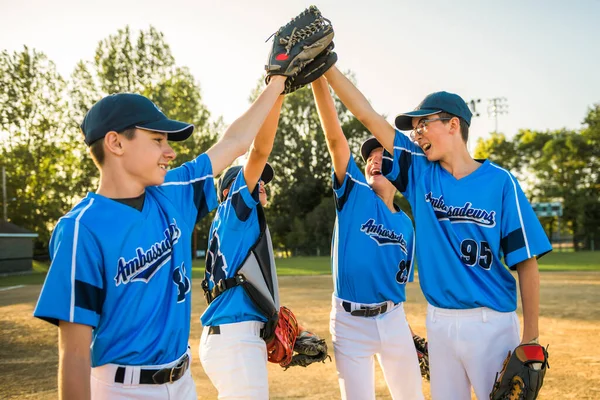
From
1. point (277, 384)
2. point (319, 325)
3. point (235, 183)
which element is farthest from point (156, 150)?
point (319, 325)

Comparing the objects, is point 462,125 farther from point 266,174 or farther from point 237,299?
point 237,299

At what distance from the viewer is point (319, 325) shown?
32.7 ft

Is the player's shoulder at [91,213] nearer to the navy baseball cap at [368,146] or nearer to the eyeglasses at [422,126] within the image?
the eyeglasses at [422,126]

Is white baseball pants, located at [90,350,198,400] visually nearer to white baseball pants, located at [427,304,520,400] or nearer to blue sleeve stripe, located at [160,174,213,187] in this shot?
blue sleeve stripe, located at [160,174,213,187]

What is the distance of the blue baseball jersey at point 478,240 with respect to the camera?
3.25m

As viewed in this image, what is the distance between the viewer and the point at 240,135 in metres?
3.15

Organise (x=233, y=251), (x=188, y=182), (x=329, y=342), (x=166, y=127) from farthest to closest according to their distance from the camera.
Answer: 1. (x=329, y=342)
2. (x=233, y=251)
3. (x=188, y=182)
4. (x=166, y=127)

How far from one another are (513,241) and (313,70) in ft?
5.61

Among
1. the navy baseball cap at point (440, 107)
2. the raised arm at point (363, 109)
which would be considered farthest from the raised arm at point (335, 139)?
the navy baseball cap at point (440, 107)

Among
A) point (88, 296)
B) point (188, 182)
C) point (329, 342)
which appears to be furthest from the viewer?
point (329, 342)

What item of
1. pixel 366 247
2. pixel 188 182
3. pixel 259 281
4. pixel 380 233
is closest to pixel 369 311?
pixel 366 247

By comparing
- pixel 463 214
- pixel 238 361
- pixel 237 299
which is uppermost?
pixel 463 214

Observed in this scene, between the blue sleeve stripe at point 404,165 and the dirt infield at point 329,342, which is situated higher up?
the blue sleeve stripe at point 404,165

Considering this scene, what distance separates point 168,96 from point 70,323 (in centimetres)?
4012
